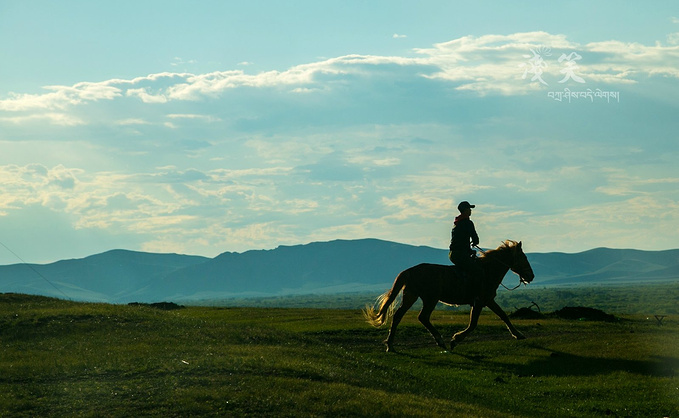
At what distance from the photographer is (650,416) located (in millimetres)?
19000

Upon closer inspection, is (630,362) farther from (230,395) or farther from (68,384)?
(68,384)

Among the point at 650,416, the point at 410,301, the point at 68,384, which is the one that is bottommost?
the point at 650,416

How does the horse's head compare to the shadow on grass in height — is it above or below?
above

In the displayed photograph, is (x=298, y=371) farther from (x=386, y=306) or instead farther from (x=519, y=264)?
(x=519, y=264)

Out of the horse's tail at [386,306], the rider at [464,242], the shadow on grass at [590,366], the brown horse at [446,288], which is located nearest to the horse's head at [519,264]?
the brown horse at [446,288]

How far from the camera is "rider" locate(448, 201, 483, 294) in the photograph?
28156mm

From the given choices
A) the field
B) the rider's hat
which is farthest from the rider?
the field

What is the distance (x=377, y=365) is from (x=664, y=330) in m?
16.7

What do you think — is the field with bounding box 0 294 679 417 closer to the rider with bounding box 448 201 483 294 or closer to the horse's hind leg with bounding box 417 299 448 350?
the horse's hind leg with bounding box 417 299 448 350

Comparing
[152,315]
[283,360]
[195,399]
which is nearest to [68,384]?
[195,399]

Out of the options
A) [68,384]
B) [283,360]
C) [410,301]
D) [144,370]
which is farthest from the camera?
[410,301]

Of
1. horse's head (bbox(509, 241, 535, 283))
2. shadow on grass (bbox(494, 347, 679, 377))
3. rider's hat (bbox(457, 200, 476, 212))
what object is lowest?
shadow on grass (bbox(494, 347, 679, 377))

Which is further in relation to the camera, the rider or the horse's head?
the horse's head

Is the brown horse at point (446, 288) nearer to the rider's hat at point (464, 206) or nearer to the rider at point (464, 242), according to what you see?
the rider at point (464, 242)
